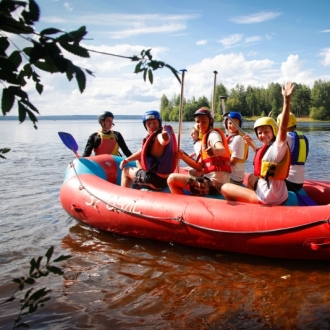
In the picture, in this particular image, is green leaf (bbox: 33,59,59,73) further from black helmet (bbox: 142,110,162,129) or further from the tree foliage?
black helmet (bbox: 142,110,162,129)

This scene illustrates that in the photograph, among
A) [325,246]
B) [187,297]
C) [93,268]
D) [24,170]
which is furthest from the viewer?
[24,170]

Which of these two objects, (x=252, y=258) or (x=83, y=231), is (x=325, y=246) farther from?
(x=83, y=231)

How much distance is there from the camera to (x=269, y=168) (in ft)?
12.5

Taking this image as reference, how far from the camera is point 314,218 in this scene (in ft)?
12.3

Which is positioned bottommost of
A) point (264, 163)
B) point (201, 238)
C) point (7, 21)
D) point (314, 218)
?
point (201, 238)

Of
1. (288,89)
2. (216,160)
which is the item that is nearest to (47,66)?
(288,89)

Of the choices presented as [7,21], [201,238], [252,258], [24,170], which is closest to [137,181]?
[201,238]

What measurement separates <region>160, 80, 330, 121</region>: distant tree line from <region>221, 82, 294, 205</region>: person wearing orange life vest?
57370mm

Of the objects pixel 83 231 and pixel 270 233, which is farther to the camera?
pixel 83 231

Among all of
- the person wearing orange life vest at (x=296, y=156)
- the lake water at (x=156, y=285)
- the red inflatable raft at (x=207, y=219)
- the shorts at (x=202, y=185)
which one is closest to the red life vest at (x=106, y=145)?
the red inflatable raft at (x=207, y=219)

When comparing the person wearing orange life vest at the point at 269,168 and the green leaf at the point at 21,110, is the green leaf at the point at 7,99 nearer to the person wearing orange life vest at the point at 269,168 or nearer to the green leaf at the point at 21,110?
the green leaf at the point at 21,110

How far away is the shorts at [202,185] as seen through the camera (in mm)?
4574

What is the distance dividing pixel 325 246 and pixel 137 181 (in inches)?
97.7

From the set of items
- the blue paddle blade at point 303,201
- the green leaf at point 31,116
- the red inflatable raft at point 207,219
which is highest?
the green leaf at point 31,116
